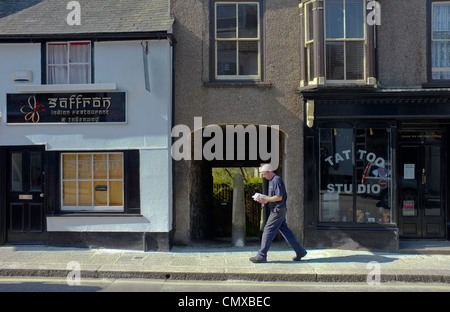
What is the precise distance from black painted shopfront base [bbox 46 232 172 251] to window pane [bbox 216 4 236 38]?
4.62 metres

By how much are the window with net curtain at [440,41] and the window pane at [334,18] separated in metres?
2.06

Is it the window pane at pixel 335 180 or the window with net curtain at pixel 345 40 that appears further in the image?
the window pane at pixel 335 180

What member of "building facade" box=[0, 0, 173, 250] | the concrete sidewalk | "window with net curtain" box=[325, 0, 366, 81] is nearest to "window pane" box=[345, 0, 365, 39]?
"window with net curtain" box=[325, 0, 366, 81]

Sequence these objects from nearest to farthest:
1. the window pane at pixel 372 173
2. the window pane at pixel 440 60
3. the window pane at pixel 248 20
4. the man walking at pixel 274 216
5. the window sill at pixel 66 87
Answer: the man walking at pixel 274 216
the window sill at pixel 66 87
the window pane at pixel 372 173
the window pane at pixel 440 60
the window pane at pixel 248 20

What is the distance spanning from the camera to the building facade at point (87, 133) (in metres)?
8.94

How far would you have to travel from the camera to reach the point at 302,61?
9.11 metres

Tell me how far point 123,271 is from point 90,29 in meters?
5.17

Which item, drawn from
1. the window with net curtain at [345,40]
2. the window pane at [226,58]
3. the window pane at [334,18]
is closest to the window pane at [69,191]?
the window pane at [226,58]

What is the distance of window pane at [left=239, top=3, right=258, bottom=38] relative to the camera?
9.41 meters

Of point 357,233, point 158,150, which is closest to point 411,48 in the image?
point 357,233

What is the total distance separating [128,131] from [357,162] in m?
5.02

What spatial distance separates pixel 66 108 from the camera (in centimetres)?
902

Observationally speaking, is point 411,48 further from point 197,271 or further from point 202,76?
point 197,271

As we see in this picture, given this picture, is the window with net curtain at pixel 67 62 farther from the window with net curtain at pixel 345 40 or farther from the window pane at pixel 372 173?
the window pane at pixel 372 173
